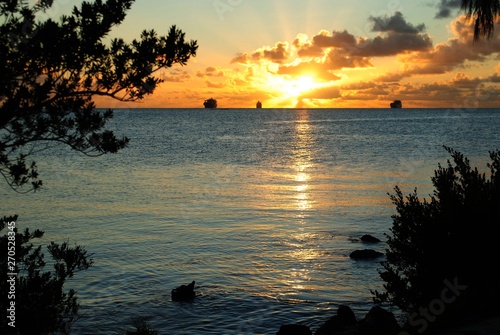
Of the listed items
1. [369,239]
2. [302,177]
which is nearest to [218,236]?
[369,239]

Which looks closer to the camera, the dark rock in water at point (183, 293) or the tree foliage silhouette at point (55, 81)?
the tree foliage silhouette at point (55, 81)

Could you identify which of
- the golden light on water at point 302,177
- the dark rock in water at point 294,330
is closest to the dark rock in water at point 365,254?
the dark rock in water at point 294,330

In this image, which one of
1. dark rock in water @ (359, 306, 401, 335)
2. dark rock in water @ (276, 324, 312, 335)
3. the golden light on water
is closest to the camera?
dark rock in water @ (359, 306, 401, 335)

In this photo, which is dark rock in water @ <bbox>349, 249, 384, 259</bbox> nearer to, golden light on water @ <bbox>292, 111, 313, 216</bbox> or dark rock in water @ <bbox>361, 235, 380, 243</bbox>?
dark rock in water @ <bbox>361, 235, 380, 243</bbox>

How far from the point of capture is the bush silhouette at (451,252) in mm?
9164

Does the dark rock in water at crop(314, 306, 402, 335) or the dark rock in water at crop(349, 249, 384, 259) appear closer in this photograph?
the dark rock in water at crop(314, 306, 402, 335)

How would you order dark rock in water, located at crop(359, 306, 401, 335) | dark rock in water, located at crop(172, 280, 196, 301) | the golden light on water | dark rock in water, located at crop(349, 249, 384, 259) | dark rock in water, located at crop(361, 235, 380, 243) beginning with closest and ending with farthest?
dark rock in water, located at crop(359, 306, 401, 335)
dark rock in water, located at crop(172, 280, 196, 301)
dark rock in water, located at crop(349, 249, 384, 259)
dark rock in water, located at crop(361, 235, 380, 243)
the golden light on water

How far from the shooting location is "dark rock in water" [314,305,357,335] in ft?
38.5

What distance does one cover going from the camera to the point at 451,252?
9.83m

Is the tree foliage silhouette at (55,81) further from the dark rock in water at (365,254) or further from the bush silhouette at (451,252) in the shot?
the dark rock in water at (365,254)

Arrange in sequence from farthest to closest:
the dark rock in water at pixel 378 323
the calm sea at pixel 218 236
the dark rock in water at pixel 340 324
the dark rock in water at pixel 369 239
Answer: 1. the dark rock in water at pixel 369 239
2. the calm sea at pixel 218 236
3. the dark rock in water at pixel 340 324
4. the dark rock in water at pixel 378 323

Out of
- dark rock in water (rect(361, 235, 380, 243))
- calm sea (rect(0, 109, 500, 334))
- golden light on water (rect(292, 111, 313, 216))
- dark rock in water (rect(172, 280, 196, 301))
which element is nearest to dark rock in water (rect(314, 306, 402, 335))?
calm sea (rect(0, 109, 500, 334))

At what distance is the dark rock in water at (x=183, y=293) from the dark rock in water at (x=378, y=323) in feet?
19.7

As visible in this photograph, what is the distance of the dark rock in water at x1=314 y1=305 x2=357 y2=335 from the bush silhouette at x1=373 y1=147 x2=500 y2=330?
160 cm
